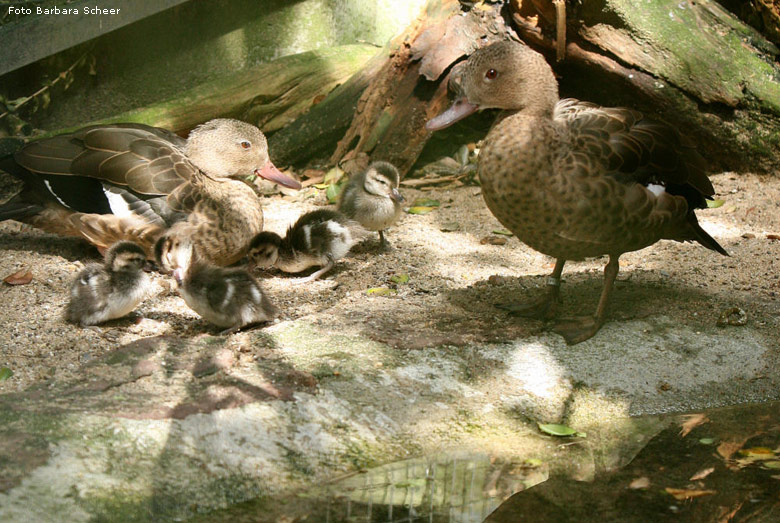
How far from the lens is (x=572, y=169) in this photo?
3.61m

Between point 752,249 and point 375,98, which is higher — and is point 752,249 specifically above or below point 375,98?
below

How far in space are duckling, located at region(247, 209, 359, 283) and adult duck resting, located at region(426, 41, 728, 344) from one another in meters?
1.27

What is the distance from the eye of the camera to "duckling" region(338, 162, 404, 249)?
529 cm

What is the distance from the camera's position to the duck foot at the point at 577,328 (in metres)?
3.74

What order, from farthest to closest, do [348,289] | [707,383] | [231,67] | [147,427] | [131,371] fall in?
[231,67], [348,289], [707,383], [131,371], [147,427]

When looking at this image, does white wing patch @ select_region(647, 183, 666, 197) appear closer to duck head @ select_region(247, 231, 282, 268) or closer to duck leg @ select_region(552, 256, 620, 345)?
duck leg @ select_region(552, 256, 620, 345)

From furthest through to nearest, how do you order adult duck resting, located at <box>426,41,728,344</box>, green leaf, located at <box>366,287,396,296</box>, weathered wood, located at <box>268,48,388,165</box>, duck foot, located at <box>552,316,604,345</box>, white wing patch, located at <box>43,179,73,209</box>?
1. weathered wood, located at <box>268,48,388,165</box>
2. white wing patch, located at <box>43,179,73,209</box>
3. green leaf, located at <box>366,287,396,296</box>
4. duck foot, located at <box>552,316,604,345</box>
5. adult duck resting, located at <box>426,41,728,344</box>

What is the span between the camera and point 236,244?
503cm

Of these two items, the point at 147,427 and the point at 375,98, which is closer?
the point at 147,427

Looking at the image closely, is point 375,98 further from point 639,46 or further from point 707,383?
point 707,383

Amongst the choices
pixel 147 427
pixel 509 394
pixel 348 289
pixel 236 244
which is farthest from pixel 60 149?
pixel 509 394

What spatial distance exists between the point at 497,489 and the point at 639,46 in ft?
12.8

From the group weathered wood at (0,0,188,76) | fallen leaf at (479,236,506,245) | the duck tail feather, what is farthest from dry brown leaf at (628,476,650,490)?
weathered wood at (0,0,188,76)

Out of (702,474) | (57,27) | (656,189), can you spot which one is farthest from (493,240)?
(57,27)
